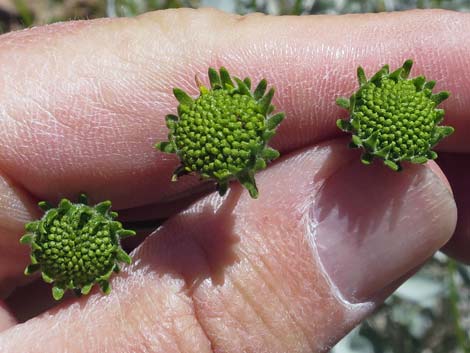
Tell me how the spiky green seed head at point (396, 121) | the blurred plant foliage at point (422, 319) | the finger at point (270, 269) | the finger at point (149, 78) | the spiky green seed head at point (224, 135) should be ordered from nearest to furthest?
the spiky green seed head at point (224, 135) → the spiky green seed head at point (396, 121) → the finger at point (270, 269) → the finger at point (149, 78) → the blurred plant foliage at point (422, 319)

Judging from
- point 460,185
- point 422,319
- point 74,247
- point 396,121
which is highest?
point 396,121

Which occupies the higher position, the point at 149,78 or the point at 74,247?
the point at 149,78

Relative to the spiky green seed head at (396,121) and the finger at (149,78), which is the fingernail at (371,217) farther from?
the finger at (149,78)

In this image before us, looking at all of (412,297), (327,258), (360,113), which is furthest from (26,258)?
(412,297)

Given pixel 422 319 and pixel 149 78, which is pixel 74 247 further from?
pixel 422 319

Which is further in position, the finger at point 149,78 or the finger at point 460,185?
the finger at point 460,185

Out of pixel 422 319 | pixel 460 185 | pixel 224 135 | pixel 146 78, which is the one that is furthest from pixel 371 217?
pixel 422 319

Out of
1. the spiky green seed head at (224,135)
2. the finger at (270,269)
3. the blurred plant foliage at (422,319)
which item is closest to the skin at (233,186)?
the finger at (270,269)
